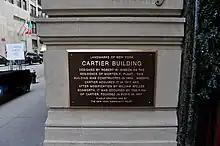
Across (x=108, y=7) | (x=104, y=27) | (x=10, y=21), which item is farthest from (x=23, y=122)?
(x=10, y=21)

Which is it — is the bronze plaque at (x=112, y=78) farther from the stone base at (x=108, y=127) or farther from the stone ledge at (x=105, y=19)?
the stone ledge at (x=105, y=19)

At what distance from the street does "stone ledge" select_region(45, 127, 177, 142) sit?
140 centimetres

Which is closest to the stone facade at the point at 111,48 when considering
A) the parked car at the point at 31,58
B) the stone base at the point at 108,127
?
the stone base at the point at 108,127

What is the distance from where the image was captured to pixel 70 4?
300 centimetres

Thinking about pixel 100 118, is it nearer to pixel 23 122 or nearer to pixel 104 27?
pixel 104 27

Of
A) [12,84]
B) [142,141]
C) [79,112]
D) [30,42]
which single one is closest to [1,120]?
[12,84]

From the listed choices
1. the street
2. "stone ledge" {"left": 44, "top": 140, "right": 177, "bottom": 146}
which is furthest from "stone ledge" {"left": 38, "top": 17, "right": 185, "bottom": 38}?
the street

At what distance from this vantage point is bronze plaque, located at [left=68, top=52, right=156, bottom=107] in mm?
3094

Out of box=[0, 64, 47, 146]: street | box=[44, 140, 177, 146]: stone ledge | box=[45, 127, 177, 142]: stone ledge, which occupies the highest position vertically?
box=[45, 127, 177, 142]: stone ledge

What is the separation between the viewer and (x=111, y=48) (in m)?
3.10

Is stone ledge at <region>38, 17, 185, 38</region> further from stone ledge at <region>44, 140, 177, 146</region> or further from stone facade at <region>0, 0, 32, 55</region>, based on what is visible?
stone facade at <region>0, 0, 32, 55</region>

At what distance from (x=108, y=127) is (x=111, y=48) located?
104 centimetres

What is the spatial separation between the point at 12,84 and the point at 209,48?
847 centimetres

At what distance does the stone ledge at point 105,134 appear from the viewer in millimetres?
3225
